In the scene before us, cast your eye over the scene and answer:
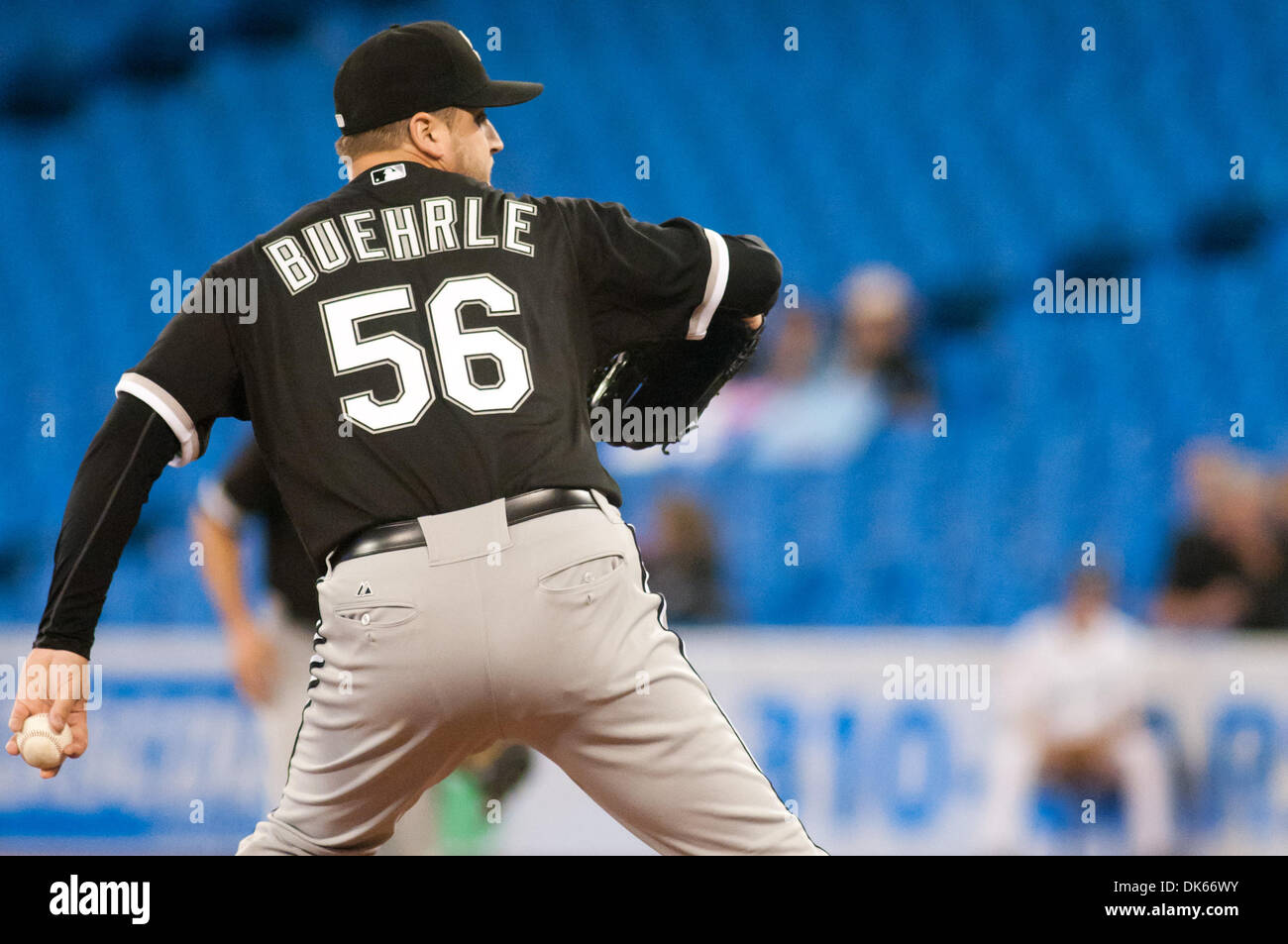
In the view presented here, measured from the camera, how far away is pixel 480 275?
1831mm

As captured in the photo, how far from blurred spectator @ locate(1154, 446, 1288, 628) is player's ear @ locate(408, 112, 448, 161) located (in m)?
3.17

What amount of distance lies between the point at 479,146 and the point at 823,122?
3361mm

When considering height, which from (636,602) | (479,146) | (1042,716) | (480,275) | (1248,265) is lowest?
Answer: (1042,716)

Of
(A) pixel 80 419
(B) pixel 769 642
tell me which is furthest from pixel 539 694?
(A) pixel 80 419

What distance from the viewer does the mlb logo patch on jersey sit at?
1.91m

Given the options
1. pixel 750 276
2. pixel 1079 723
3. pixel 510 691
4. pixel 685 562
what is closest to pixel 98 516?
pixel 510 691

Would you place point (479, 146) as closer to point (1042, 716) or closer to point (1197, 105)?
point (1042, 716)

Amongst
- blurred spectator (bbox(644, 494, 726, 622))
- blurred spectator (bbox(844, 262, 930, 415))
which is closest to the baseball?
blurred spectator (bbox(644, 494, 726, 622))

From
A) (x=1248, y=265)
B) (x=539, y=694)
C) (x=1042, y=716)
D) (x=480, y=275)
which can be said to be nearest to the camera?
(x=539, y=694)

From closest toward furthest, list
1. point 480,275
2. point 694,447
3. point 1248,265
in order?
1. point 480,275
2. point 694,447
3. point 1248,265

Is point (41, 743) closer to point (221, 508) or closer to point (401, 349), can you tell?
point (401, 349)

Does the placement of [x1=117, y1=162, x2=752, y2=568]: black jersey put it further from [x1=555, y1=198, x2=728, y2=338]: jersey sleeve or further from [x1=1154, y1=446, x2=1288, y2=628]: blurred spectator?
[x1=1154, y1=446, x2=1288, y2=628]: blurred spectator

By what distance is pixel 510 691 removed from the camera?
5.50 ft

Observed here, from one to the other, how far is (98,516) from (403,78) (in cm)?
78
